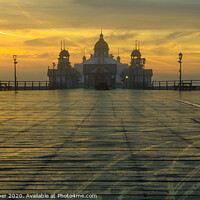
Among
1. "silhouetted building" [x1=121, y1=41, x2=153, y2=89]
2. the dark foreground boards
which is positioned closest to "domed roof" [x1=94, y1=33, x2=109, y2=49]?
"silhouetted building" [x1=121, y1=41, x2=153, y2=89]

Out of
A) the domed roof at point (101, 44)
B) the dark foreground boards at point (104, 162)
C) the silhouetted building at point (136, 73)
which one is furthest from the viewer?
the domed roof at point (101, 44)

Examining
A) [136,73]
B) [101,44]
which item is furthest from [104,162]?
[101,44]

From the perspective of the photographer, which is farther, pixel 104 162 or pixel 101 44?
pixel 101 44

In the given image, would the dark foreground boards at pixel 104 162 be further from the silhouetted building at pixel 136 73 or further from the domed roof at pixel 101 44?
the domed roof at pixel 101 44

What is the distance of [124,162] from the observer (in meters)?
6.18

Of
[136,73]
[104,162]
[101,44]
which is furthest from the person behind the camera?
[101,44]

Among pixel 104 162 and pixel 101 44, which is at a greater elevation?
pixel 101 44

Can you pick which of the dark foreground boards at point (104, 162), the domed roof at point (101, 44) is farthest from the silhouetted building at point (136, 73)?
the dark foreground boards at point (104, 162)

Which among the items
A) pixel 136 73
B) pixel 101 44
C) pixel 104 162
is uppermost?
pixel 101 44

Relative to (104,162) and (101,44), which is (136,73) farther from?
(104,162)

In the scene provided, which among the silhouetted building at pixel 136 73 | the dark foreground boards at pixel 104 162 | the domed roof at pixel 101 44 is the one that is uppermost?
the domed roof at pixel 101 44

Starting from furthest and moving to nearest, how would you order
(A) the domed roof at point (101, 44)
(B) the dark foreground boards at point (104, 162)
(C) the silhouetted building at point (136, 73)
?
(A) the domed roof at point (101, 44) < (C) the silhouetted building at point (136, 73) < (B) the dark foreground boards at point (104, 162)

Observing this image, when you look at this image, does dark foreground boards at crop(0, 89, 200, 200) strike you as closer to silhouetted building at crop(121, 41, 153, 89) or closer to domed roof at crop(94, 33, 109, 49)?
silhouetted building at crop(121, 41, 153, 89)

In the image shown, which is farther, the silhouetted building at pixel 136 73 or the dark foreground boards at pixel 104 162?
the silhouetted building at pixel 136 73
